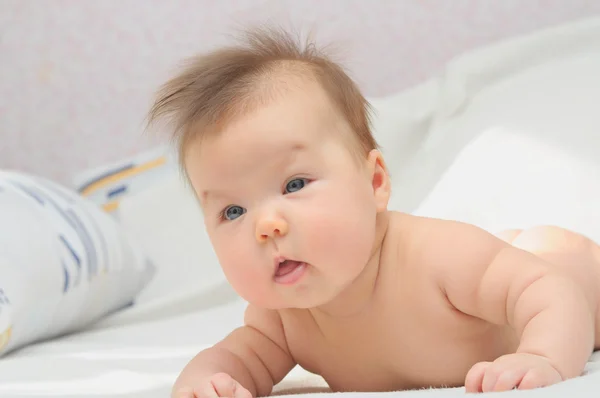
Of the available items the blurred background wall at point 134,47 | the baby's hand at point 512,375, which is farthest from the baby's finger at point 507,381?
the blurred background wall at point 134,47

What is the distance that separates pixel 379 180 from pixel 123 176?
4.44ft

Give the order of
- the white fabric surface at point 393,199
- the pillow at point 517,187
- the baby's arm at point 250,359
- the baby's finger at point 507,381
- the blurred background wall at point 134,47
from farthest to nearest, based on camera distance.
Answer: the blurred background wall at point 134,47 < the pillow at point 517,187 < the white fabric surface at point 393,199 < the baby's arm at point 250,359 < the baby's finger at point 507,381

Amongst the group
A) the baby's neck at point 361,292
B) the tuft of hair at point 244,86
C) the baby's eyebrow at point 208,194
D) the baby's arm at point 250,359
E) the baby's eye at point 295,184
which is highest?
the tuft of hair at point 244,86

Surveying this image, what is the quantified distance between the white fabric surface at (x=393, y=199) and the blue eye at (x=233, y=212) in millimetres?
239

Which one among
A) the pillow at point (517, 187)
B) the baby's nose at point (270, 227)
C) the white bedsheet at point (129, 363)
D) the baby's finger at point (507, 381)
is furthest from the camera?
the pillow at point (517, 187)

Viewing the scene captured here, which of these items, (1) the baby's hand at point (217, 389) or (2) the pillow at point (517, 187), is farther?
(2) the pillow at point (517, 187)

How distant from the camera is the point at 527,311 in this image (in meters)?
0.74

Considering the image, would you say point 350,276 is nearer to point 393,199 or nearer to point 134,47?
point 393,199

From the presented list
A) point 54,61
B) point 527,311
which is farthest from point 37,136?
point 527,311

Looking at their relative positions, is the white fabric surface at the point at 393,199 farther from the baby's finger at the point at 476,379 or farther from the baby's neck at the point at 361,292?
the baby's finger at the point at 476,379

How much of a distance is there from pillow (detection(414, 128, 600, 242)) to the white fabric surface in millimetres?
12

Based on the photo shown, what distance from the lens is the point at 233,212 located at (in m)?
0.79

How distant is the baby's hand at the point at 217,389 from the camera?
761 mm

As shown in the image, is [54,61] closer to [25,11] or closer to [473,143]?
[25,11]
